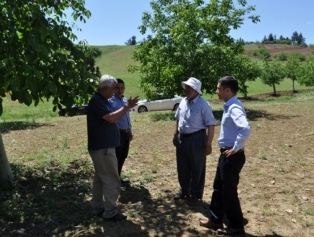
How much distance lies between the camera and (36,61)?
4.22 m

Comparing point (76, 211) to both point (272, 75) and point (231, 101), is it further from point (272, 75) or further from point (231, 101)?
point (272, 75)

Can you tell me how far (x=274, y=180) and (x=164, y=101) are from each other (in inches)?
791

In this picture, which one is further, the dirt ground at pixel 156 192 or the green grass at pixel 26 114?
the green grass at pixel 26 114

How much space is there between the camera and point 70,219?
5.24 m

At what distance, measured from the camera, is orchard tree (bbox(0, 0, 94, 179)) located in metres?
3.87

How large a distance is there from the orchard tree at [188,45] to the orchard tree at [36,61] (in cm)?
1090

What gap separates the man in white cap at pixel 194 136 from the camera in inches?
211

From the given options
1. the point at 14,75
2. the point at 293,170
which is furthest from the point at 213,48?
the point at 14,75

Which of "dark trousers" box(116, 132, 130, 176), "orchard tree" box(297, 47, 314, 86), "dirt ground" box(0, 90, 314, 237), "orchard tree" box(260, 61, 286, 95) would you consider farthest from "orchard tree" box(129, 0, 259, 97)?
"orchard tree" box(260, 61, 286, 95)

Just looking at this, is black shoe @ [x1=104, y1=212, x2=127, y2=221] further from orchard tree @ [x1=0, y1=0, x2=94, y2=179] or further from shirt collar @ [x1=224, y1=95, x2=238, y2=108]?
shirt collar @ [x1=224, y1=95, x2=238, y2=108]

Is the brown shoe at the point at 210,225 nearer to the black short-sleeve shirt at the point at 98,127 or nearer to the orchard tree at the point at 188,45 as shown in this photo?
the black short-sleeve shirt at the point at 98,127

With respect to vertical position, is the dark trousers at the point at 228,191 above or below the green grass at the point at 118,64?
below

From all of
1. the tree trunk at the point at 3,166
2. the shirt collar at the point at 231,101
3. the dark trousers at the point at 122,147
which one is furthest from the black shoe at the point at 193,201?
the tree trunk at the point at 3,166

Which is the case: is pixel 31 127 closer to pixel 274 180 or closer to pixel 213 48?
pixel 213 48
